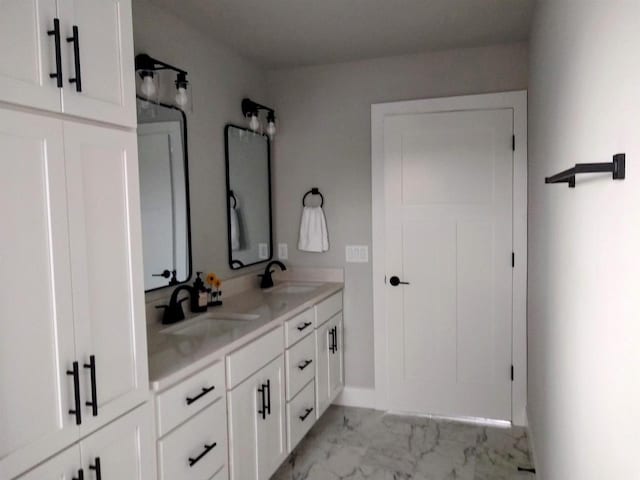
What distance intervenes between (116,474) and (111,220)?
74 cm

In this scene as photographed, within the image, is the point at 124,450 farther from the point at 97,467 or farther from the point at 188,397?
the point at 188,397

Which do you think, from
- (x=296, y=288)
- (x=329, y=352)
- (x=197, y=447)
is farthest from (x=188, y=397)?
(x=296, y=288)

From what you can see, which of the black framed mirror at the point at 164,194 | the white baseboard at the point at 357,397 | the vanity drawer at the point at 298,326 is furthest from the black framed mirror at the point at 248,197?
the white baseboard at the point at 357,397

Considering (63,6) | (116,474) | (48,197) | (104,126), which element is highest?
(63,6)

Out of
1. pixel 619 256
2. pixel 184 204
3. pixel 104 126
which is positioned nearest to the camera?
pixel 619 256

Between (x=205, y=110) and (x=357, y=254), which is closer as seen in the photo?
(x=205, y=110)

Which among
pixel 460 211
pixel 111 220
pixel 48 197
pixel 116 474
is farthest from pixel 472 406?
pixel 48 197

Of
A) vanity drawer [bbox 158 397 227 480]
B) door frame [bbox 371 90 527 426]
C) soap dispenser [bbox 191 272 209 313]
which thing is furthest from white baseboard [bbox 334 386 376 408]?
vanity drawer [bbox 158 397 227 480]

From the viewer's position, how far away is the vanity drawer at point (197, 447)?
172cm

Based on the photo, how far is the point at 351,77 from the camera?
351 centimetres

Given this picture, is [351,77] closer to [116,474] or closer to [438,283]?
[438,283]

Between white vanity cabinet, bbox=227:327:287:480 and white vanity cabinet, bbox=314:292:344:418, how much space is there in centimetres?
57

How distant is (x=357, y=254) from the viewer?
3564 millimetres

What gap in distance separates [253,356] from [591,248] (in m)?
1.51
